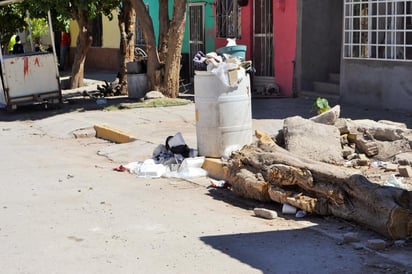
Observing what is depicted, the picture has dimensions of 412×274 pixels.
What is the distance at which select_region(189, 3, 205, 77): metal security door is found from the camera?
2086 centimetres

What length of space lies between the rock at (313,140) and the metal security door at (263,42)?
28.2 feet

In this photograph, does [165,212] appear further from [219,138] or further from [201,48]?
[201,48]

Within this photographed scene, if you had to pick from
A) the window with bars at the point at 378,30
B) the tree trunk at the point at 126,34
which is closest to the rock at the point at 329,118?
the window with bars at the point at 378,30

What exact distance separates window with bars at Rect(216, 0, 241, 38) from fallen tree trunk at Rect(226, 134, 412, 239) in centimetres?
1058

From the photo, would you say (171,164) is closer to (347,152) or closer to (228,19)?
(347,152)

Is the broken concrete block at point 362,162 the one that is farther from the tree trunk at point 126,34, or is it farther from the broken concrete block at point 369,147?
the tree trunk at point 126,34

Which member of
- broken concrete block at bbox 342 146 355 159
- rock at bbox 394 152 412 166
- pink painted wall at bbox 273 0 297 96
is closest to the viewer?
rock at bbox 394 152 412 166

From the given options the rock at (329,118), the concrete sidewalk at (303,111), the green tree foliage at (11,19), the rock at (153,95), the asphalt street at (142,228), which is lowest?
the asphalt street at (142,228)

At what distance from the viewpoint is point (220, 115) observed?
9250 millimetres

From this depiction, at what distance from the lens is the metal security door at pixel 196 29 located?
68.4 feet

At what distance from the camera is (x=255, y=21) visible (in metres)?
18.2

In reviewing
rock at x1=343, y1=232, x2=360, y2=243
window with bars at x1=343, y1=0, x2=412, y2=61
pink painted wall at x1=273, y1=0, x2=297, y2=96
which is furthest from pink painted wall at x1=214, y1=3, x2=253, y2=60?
rock at x1=343, y1=232, x2=360, y2=243

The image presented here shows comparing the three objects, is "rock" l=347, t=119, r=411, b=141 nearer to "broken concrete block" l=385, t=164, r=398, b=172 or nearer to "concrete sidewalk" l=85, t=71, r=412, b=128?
"broken concrete block" l=385, t=164, r=398, b=172

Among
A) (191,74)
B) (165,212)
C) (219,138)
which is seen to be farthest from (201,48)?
(165,212)
